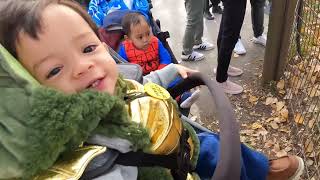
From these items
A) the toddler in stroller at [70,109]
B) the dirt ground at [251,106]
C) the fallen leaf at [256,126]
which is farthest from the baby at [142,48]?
the toddler in stroller at [70,109]

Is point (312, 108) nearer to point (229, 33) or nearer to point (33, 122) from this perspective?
point (229, 33)

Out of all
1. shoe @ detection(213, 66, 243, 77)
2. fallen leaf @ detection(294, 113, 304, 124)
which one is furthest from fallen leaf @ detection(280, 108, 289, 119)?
shoe @ detection(213, 66, 243, 77)

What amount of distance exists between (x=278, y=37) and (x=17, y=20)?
260cm

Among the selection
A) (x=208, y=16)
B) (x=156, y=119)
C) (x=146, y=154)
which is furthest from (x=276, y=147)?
(x=208, y=16)

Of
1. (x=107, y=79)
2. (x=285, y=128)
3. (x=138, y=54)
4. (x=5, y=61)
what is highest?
(x=5, y=61)

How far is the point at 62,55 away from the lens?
1223 millimetres

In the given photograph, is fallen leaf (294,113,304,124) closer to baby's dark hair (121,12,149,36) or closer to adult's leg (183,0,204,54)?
baby's dark hair (121,12,149,36)

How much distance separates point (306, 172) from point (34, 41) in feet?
6.47

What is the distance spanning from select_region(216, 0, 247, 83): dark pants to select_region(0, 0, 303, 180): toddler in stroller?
193 cm

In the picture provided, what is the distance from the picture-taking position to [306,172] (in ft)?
8.43

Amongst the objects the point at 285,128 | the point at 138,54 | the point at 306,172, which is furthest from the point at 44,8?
the point at 285,128

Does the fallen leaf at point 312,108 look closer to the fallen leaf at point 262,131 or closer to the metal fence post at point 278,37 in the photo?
the fallen leaf at point 262,131

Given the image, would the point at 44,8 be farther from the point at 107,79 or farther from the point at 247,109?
the point at 247,109

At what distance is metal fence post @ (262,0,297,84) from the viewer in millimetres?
3252
